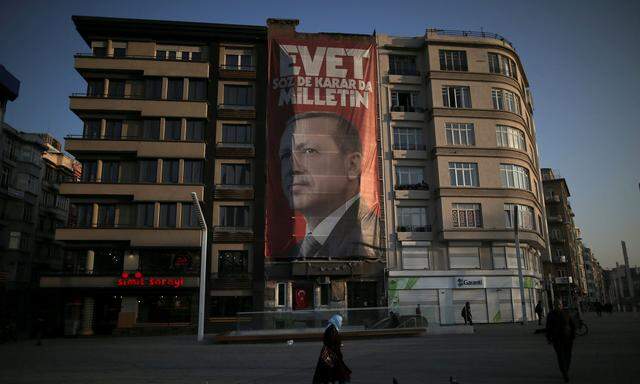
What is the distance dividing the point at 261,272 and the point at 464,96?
23199mm

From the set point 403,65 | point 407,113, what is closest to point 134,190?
point 407,113

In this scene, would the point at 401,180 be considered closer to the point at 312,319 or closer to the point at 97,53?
the point at 312,319

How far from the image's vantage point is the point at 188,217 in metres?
38.9

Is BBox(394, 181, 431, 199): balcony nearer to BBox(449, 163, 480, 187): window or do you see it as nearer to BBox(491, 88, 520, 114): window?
BBox(449, 163, 480, 187): window

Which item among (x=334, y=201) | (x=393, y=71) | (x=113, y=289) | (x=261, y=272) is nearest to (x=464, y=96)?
(x=393, y=71)

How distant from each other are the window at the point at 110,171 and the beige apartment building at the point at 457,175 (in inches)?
876

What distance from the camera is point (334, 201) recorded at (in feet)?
128

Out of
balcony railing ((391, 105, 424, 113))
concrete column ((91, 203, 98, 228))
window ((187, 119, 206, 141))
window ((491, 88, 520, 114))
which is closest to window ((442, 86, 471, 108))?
balcony railing ((391, 105, 424, 113))

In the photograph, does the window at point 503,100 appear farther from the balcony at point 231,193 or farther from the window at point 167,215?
the window at point 167,215

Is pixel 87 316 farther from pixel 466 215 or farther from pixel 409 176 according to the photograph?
pixel 466 215

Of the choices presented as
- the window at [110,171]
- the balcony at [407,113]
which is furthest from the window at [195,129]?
the balcony at [407,113]

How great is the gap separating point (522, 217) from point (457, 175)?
257 inches

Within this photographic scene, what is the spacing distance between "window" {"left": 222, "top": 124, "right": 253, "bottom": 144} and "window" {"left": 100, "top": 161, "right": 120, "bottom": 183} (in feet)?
29.5

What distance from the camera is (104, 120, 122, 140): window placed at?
4084 centimetres
